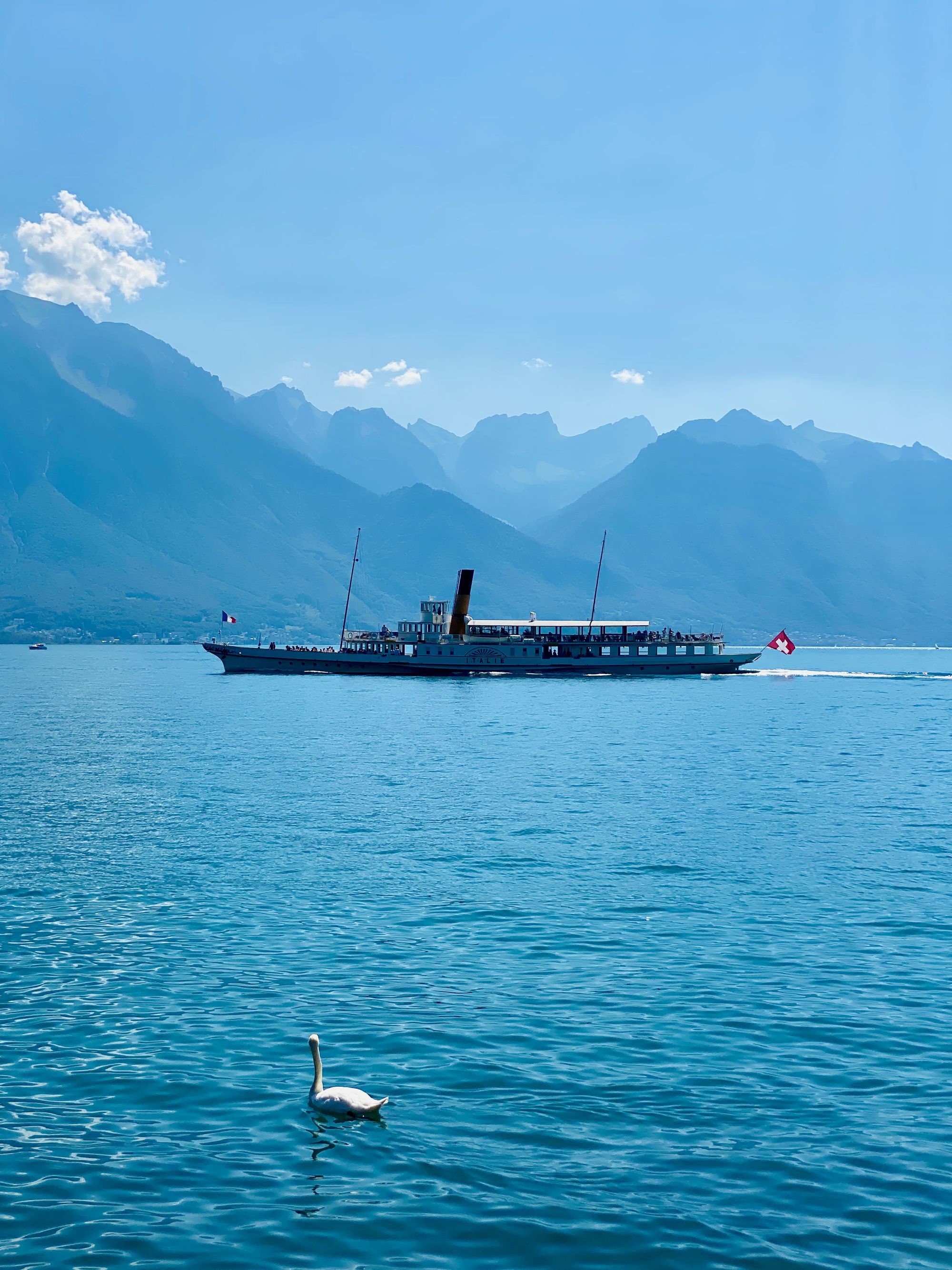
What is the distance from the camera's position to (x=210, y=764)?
6419 centimetres

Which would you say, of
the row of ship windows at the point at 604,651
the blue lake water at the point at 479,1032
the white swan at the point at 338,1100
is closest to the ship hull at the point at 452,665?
the row of ship windows at the point at 604,651

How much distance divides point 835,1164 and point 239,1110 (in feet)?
27.9

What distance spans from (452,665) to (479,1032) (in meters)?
141

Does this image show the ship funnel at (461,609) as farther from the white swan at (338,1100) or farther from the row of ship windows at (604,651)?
the white swan at (338,1100)

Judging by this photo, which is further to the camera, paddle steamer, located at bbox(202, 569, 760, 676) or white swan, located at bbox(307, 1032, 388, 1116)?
paddle steamer, located at bbox(202, 569, 760, 676)

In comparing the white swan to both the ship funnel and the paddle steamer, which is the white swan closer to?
the paddle steamer

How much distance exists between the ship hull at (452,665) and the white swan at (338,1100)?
144m

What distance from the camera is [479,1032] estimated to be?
19.7m

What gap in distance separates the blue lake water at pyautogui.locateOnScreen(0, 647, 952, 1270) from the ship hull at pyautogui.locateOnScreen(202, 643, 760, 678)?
112017mm

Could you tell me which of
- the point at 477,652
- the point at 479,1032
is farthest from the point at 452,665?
the point at 479,1032

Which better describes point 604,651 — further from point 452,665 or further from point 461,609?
point 452,665

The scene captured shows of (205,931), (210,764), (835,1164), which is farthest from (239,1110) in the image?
(210,764)

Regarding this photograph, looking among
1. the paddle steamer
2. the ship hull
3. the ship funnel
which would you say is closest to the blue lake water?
the ship funnel

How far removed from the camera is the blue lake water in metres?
13.5
